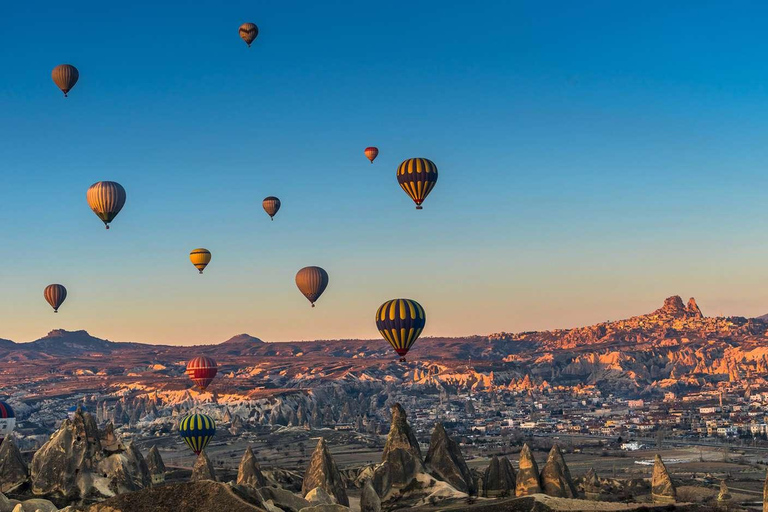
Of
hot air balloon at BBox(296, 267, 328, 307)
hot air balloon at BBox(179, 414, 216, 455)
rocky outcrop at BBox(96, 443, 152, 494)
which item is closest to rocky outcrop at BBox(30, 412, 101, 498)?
rocky outcrop at BBox(96, 443, 152, 494)

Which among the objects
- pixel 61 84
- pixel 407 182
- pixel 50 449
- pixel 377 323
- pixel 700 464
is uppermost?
pixel 61 84

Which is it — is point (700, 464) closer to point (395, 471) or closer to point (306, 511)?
point (395, 471)

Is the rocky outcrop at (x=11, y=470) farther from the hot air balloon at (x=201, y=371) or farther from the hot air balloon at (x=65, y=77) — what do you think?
the hot air balloon at (x=201, y=371)

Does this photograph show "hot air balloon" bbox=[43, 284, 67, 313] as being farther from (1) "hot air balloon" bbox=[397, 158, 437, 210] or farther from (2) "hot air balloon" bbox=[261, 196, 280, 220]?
(1) "hot air balloon" bbox=[397, 158, 437, 210]

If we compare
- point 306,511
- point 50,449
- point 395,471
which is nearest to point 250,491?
point 306,511

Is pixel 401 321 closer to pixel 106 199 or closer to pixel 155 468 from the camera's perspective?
pixel 155 468

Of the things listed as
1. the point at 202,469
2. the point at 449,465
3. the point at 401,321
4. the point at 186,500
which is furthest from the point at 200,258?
the point at 186,500
